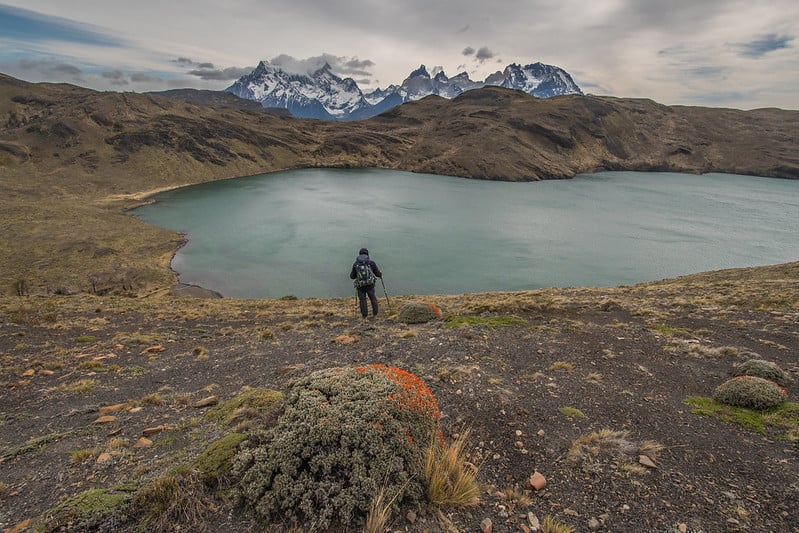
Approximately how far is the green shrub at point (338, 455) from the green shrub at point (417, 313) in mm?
10368

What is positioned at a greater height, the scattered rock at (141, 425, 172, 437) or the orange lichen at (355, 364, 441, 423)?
the orange lichen at (355, 364, 441, 423)

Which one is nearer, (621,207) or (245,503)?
(245,503)

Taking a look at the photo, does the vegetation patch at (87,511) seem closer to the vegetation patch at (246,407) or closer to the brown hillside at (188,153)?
the vegetation patch at (246,407)

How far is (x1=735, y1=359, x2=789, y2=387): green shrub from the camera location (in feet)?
30.7

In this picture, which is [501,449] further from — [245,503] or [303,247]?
[303,247]

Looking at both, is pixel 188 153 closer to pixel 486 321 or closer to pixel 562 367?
pixel 486 321

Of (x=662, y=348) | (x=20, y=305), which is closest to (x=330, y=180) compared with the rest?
(x=20, y=305)

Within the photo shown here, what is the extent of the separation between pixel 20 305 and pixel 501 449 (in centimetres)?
2480

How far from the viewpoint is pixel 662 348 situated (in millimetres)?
12164

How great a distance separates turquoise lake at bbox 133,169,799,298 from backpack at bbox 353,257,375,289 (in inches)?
708

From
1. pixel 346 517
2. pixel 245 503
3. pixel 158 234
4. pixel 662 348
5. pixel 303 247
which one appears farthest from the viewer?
pixel 158 234

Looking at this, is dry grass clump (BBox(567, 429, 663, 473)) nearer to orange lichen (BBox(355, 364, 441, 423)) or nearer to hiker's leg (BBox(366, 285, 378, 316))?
orange lichen (BBox(355, 364, 441, 423))

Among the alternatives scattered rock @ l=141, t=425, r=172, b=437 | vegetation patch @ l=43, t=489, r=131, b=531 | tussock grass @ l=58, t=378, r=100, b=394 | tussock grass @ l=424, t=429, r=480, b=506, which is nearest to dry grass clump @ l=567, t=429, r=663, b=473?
tussock grass @ l=424, t=429, r=480, b=506

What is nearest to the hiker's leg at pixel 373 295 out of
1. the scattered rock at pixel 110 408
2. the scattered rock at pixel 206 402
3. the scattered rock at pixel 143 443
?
the scattered rock at pixel 206 402
